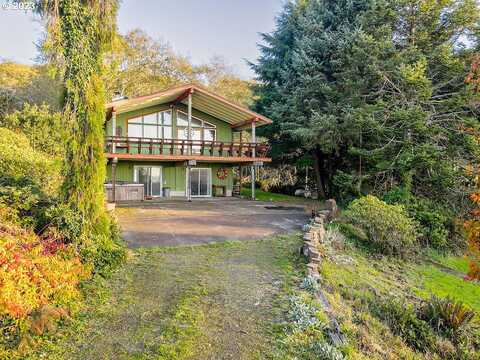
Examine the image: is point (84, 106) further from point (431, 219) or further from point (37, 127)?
point (431, 219)

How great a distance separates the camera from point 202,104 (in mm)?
17750

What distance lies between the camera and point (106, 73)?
592 cm

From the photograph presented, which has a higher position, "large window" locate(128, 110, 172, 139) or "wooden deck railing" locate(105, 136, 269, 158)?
"large window" locate(128, 110, 172, 139)

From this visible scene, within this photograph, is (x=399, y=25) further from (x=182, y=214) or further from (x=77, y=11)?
(x=77, y=11)

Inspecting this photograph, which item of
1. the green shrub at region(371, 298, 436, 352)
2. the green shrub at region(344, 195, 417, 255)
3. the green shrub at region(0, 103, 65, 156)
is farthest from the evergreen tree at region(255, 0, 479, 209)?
the green shrub at region(0, 103, 65, 156)

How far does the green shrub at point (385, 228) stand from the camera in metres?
8.70

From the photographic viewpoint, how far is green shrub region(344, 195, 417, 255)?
8.70 m

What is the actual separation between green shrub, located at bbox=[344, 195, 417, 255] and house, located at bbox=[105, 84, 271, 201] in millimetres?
8695

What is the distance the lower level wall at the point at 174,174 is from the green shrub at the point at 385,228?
438 inches

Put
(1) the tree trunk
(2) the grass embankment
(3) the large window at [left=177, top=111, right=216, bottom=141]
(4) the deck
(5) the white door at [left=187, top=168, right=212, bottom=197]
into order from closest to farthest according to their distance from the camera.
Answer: (2) the grass embankment → (4) the deck → (3) the large window at [left=177, top=111, right=216, bottom=141] → (5) the white door at [left=187, top=168, right=212, bottom=197] → (1) the tree trunk

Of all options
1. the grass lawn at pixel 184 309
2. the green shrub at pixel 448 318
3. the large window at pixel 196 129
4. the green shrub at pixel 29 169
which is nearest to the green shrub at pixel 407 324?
the green shrub at pixel 448 318

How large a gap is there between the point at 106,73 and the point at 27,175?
3.37 m

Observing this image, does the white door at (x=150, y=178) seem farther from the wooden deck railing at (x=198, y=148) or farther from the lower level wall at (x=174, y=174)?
the wooden deck railing at (x=198, y=148)

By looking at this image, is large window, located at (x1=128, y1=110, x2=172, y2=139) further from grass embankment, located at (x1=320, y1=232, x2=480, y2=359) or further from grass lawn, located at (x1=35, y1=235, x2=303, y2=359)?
grass embankment, located at (x1=320, y1=232, x2=480, y2=359)
